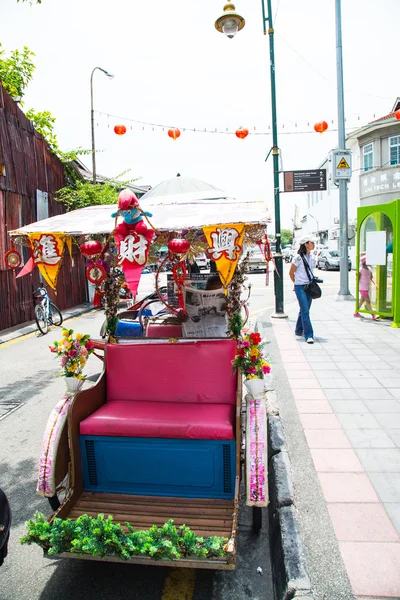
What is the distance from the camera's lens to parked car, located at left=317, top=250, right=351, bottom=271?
30.0 meters

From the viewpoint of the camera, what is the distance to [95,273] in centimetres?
400

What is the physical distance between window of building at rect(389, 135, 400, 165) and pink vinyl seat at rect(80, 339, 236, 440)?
25372 mm

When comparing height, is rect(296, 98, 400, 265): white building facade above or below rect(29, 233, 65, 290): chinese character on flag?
above

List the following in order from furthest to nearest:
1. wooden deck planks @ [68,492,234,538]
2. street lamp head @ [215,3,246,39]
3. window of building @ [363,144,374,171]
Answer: window of building @ [363,144,374,171] → street lamp head @ [215,3,246,39] → wooden deck planks @ [68,492,234,538]

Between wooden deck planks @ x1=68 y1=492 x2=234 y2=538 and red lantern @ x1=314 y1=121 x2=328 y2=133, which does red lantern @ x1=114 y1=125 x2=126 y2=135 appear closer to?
red lantern @ x1=314 y1=121 x2=328 y2=133

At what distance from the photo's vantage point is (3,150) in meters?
11.2

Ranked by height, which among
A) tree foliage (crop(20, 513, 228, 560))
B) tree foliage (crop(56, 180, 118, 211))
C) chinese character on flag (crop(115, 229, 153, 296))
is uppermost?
tree foliage (crop(56, 180, 118, 211))

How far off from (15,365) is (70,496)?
5521mm

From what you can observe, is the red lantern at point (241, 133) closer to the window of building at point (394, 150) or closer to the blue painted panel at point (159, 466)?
the blue painted panel at point (159, 466)

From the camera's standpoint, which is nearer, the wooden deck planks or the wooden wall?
the wooden deck planks

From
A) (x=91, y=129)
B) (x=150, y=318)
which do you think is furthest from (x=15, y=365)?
(x=91, y=129)

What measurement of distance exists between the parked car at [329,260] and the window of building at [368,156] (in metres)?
5.93

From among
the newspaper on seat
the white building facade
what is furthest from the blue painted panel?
the white building facade

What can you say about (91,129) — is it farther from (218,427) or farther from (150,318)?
(218,427)
